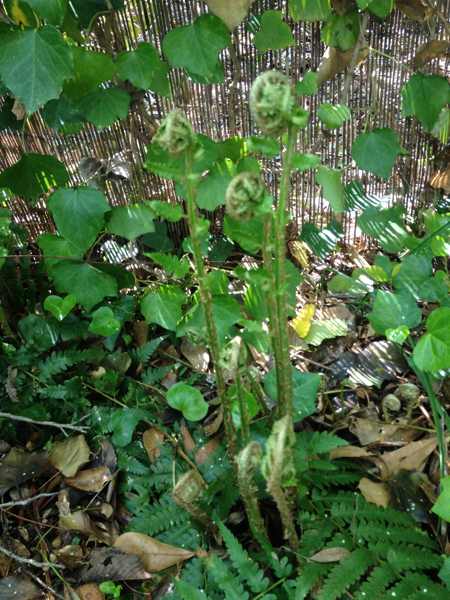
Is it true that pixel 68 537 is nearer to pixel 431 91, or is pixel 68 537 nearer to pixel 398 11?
pixel 431 91

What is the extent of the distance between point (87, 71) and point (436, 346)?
1.36m

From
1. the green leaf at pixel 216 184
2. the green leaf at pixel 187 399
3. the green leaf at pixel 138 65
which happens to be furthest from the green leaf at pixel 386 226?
the green leaf at pixel 187 399

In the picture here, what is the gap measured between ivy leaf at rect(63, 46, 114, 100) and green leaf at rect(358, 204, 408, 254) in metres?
1.18

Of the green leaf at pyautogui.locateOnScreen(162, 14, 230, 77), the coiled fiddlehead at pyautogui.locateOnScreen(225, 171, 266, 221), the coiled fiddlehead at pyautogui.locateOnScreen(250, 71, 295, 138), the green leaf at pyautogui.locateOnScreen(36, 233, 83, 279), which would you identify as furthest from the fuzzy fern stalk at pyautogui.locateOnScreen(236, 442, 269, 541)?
the green leaf at pyautogui.locateOnScreen(162, 14, 230, 77)

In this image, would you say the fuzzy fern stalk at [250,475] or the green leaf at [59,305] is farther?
Answer: the green leaf at [59,305]

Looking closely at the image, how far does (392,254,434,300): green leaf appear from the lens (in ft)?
4.94

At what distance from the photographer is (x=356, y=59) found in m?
1.79

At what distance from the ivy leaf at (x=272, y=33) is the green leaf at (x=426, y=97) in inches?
20.8

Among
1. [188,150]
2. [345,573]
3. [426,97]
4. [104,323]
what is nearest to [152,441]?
[104,323]

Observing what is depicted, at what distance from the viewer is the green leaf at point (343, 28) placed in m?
1.70

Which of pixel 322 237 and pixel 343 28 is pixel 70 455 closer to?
pixel 322 237

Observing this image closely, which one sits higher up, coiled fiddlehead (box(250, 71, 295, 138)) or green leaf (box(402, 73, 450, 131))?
coiled fiddlehead (box(250, 71, 295, 138))

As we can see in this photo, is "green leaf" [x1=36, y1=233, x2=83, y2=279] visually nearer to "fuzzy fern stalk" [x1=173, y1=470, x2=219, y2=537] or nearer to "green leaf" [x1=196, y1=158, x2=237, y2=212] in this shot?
"green leaf" [x1=196, y1=158, x2=237, y2=212]

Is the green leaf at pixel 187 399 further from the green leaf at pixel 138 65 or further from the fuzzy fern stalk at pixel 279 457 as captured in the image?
the green leaf at pixel 138 65
